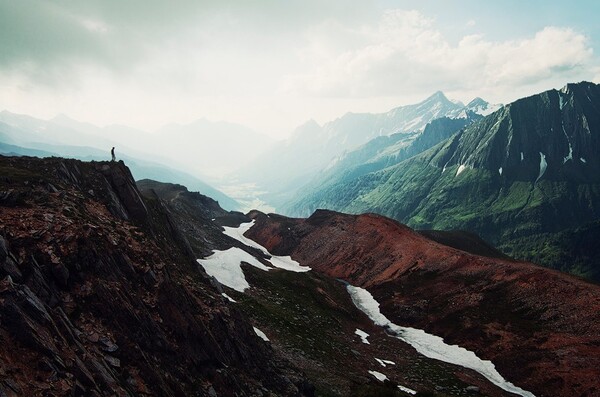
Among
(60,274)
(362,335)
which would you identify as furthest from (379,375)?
(60,274)

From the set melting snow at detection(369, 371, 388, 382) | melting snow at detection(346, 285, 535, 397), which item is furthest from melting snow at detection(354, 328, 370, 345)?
melting snow at detection(369, 371, 388, 382)

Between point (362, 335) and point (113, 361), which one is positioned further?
point (362, 335)

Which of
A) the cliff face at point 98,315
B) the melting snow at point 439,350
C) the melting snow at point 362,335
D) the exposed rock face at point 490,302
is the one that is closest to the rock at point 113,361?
the cliff face at point 98,315

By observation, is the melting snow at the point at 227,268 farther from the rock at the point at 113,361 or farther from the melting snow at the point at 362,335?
the rock at the point at 113,361

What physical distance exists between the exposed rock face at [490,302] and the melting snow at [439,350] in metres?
1.56

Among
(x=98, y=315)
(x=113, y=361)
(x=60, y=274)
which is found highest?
(x=60, y=274)

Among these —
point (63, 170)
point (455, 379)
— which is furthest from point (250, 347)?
point (455, 379)

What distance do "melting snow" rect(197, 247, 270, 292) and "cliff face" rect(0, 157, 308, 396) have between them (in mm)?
24439

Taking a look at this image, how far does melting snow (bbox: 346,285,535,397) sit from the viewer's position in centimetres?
5547

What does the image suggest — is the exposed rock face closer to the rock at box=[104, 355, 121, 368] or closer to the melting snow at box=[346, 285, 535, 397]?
the melting snow at box=[346, 285, 535, 397]

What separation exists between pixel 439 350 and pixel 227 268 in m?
40.2

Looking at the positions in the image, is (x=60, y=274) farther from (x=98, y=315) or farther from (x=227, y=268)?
(x=227, y=268)

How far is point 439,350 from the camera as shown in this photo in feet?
213

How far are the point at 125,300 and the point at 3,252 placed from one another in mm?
7553
